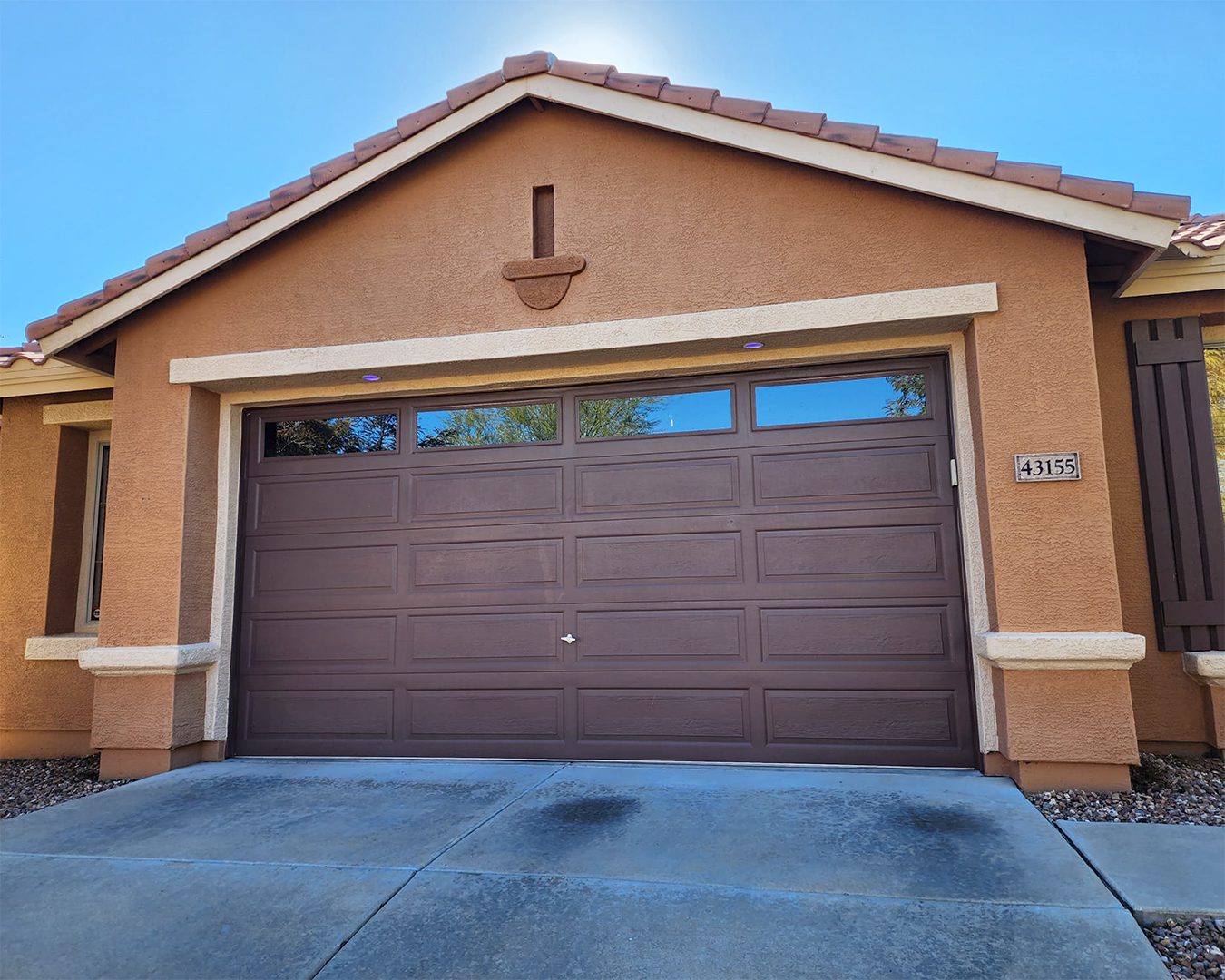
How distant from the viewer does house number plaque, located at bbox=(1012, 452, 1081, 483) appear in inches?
181

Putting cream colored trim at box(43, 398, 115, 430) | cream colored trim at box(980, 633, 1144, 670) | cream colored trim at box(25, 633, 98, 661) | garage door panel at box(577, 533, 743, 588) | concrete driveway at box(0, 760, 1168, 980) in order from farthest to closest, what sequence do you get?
cream colored trim at box(43, 398, 115, 430), cream colored trim at box(25, 633, 98, 661), garage door panel at box(577, 533, 743, 588), cream colored trim at box(980, 633, 1144, 670), concrete driveway at box(0, 760, 1168, 980)

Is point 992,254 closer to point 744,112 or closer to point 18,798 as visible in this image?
point 744,112

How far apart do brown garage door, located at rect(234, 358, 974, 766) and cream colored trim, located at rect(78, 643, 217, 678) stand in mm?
490

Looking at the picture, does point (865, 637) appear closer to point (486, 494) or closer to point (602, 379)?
point (602, 379)

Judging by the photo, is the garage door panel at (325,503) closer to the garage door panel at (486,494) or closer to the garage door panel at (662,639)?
the garage door panel at (486,494)

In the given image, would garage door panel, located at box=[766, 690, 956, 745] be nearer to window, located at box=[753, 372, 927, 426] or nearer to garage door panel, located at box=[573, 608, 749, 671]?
garage door panel, located at box=[573, 608, 749, 671]

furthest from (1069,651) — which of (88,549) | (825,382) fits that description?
(88,549)

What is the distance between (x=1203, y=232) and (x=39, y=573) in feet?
32.3

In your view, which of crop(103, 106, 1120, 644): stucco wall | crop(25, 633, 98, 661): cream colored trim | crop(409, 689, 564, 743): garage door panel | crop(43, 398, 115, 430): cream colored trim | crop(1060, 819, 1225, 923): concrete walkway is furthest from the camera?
crop(43, 398, 115, 430): cream colored trim

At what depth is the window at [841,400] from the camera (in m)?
5.38

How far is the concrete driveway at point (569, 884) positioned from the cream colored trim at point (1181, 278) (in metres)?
3.47

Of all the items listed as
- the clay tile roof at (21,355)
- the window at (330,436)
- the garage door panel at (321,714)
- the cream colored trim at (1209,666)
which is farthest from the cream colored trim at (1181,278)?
the clay tile roof at (21,355)

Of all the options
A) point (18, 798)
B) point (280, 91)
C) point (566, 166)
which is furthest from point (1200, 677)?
point (280, 91)

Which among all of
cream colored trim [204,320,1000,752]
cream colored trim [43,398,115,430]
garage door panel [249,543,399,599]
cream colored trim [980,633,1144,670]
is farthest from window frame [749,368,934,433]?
cream colored trim [43,398,115,430]
